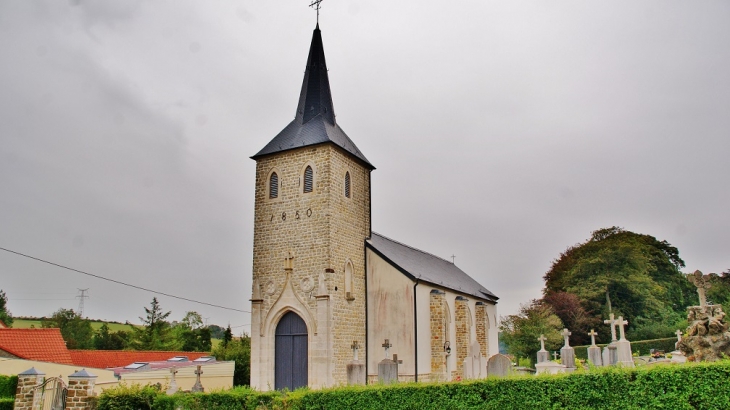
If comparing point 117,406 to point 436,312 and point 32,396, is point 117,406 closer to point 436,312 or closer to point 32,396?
point 32,396

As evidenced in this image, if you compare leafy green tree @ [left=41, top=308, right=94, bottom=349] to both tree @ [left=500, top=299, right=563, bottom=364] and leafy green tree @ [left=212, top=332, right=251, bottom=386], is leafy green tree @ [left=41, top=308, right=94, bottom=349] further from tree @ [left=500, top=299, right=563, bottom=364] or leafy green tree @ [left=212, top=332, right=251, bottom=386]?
tree @ [left=500, top=299, right=563, bottom=364]

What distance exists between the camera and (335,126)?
25.8 metres

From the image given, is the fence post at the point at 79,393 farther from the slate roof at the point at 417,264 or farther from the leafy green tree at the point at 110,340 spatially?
the leafy green tree at the point at 110,340

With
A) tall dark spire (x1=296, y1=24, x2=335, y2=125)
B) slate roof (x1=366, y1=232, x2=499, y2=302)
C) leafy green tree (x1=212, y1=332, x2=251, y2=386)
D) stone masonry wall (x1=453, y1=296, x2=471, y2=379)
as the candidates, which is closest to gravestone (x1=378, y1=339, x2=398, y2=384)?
slate roof (x1=366, y1=232, x2=499, y2=302)

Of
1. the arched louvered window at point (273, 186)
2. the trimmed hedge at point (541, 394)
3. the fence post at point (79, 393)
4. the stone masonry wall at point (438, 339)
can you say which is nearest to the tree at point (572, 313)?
the stone masonry wall at point (438, 339)

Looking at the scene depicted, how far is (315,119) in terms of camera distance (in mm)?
25266

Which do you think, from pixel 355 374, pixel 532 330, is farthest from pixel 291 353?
pixel 532 330

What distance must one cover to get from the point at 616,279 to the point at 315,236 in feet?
113

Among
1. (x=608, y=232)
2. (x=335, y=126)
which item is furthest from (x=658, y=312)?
(x=335, y=126)

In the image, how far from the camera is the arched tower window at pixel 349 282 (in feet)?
74.9

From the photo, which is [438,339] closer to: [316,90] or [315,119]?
[315,119]

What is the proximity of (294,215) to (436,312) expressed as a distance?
7296 mm

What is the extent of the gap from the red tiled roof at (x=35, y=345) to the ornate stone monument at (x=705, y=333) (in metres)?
28.8

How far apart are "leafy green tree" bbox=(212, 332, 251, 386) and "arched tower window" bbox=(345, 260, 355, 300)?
30.7 ft
